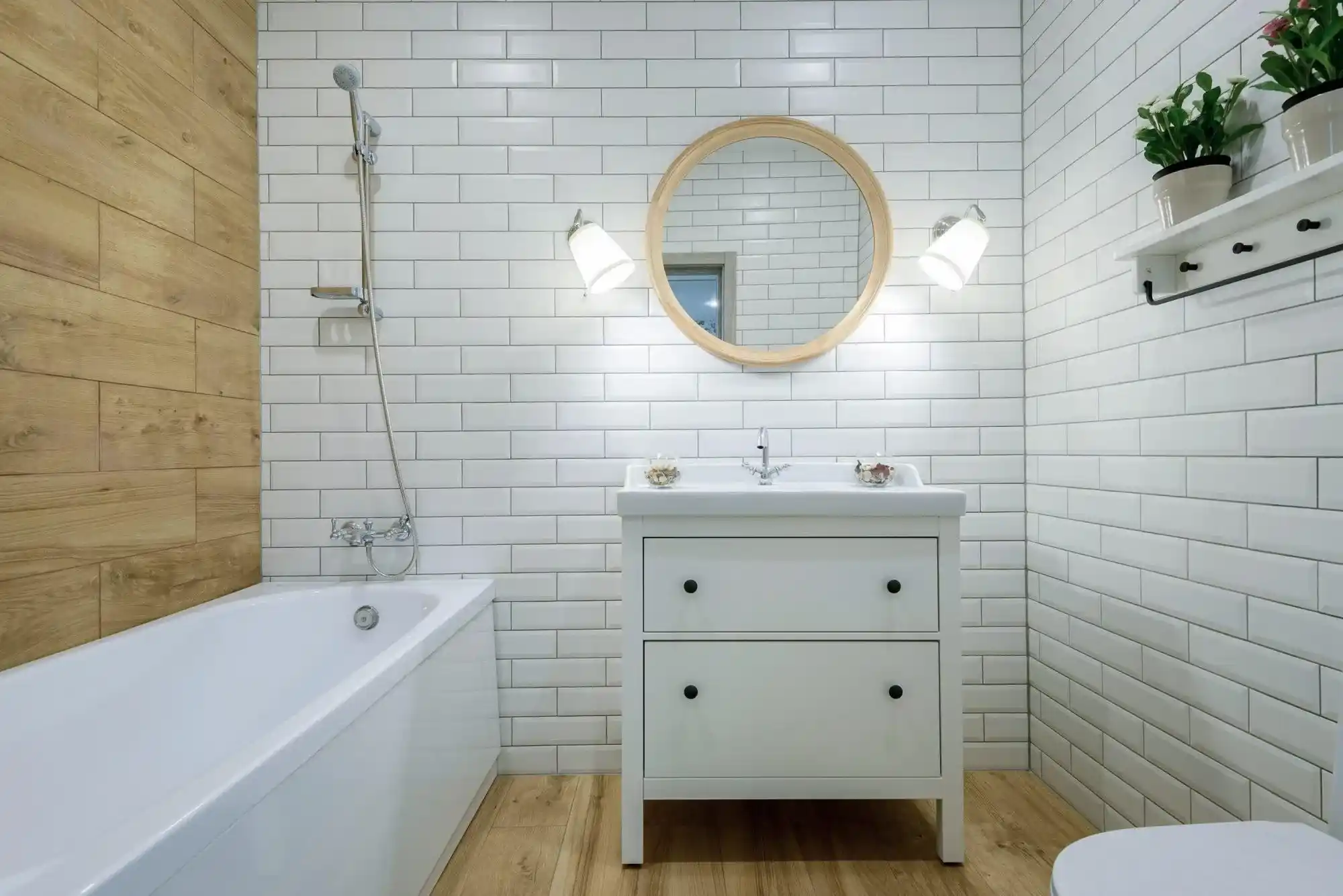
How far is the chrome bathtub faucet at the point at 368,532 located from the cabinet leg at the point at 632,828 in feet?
3.17

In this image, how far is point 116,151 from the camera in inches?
61.6

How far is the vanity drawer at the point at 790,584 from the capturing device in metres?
1.63

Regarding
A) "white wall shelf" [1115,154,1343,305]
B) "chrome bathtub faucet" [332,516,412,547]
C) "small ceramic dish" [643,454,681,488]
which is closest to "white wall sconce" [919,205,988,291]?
"white wall shelf" [1115,154,1343,305]

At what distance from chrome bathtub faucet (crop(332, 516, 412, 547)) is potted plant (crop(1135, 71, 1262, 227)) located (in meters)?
2.01

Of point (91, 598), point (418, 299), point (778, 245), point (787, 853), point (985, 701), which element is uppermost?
point (778, 245)

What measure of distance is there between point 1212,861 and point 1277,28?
1243 millimetres

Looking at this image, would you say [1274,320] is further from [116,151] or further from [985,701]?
[116,151]

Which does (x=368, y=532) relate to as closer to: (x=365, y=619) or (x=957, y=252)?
(x=365, y=619)

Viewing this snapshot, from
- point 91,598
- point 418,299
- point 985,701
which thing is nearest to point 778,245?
point 418,299

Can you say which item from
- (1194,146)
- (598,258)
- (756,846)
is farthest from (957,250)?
(756,846)

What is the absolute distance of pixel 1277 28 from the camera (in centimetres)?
111

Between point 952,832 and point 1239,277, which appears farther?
point 952,832

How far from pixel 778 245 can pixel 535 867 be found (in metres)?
1.78

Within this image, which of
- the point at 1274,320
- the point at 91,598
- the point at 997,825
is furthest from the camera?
the point at 997,825
